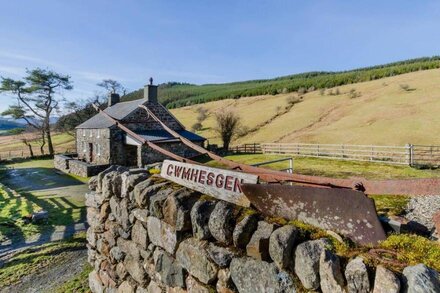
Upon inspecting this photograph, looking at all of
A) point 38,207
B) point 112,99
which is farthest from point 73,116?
point 38,207

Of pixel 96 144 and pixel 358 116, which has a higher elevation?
pixel 358 116

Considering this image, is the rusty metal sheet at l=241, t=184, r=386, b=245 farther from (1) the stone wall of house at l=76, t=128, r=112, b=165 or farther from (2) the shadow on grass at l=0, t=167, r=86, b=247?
(1) the stone wall of house at l=76, t=128, r=112, b=165

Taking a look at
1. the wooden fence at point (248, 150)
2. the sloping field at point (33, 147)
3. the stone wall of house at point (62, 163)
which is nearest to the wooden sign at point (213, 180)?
the stone wall of house at point (62, 163)

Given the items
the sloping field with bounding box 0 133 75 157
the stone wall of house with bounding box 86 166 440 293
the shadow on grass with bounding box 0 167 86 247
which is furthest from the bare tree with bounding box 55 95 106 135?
the stone wall of house with bounding box 86 166 440 293

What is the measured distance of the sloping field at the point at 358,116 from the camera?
110 ft

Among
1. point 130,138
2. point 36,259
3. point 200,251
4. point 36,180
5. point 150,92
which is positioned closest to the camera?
point 200,251

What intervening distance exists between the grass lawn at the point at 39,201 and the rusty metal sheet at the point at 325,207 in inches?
397

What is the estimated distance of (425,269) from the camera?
60.7 inches

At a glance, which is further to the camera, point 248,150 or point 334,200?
point 248,150

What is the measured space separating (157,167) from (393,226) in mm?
3636

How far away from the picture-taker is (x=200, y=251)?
9.11 feet

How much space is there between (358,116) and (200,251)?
46361 mm

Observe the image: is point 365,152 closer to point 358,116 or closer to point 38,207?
point 358,116

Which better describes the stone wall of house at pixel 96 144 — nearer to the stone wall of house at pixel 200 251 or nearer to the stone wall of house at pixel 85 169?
the stone wall of house at pixel 85 169
